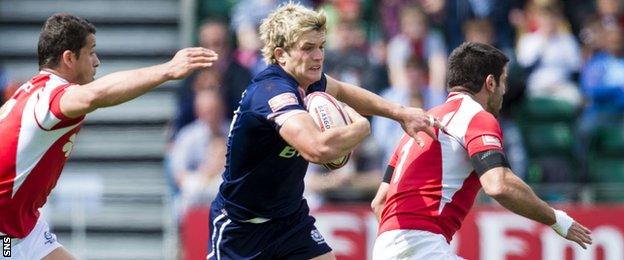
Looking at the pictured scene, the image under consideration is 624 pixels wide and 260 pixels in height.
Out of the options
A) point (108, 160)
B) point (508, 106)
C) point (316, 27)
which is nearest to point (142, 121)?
point (108, 160)

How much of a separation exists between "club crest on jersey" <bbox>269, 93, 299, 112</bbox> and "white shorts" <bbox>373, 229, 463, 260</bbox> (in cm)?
105

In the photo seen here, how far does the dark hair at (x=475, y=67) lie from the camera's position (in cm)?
873

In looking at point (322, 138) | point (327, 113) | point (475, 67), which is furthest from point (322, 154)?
point (475, 67)

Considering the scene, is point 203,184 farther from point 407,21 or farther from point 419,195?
point 419,195

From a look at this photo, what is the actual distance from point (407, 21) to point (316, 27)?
686 cm

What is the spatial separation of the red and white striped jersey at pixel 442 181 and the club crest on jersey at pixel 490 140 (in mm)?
136

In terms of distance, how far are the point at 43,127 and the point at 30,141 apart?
15 centimetres

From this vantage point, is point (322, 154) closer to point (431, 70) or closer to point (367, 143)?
point (367, 143)

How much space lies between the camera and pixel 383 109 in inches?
359

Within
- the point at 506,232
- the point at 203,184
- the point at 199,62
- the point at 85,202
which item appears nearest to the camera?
the point at 199,62

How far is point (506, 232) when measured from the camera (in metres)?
13.5

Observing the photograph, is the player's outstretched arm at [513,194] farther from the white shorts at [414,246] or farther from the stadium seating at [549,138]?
the stadium seating at [549,138]

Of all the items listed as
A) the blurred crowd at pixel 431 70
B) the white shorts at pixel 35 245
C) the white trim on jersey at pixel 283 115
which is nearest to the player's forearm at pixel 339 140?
the white trim on jersey at pixel 283 115

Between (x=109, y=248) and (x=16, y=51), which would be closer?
(x=109, y=248)
